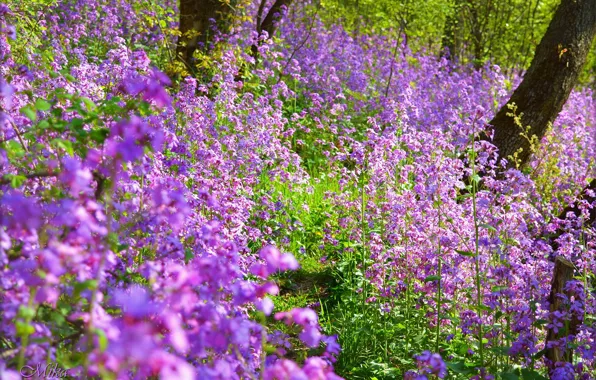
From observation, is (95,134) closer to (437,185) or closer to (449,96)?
(437,185)

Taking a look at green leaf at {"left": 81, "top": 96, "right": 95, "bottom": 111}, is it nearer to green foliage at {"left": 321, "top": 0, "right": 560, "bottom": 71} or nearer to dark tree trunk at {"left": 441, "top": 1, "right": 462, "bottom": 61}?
green foliage at {"left": 321, "top": 0, "right": 560, "bottom": 71}

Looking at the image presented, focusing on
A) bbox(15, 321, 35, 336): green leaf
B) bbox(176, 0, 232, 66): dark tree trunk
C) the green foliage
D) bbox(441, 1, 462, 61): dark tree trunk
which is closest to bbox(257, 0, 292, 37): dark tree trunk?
bbox(176, 0, 232, 66): dark tree trunk

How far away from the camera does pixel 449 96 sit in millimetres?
10906

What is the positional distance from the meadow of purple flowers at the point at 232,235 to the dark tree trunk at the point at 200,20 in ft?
1.12

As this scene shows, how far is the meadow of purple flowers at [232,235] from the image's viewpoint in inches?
69.7

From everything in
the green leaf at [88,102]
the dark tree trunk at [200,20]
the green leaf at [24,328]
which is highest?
the dark tree trunk at [200,20]

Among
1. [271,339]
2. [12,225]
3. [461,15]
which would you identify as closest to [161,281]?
[12,225]

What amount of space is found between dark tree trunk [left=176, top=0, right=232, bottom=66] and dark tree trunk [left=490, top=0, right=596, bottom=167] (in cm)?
370

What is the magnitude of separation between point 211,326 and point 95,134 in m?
0.78

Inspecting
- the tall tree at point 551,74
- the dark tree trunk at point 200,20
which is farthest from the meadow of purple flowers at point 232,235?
the tall tree at point 551,74

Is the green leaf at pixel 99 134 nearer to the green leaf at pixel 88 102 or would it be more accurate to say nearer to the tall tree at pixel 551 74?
the green leaf at pixel 88 102

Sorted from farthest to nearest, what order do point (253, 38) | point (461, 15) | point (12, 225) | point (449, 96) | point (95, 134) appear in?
point (461, 15), point (449, 96), point (253, 38), point (95, 134), point (12, 225)

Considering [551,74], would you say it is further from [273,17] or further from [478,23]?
[478,23]

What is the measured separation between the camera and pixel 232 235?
12.8 feet
